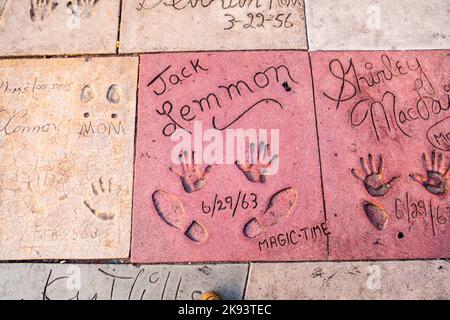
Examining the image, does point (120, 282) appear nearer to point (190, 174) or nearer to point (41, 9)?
point (190, 174)

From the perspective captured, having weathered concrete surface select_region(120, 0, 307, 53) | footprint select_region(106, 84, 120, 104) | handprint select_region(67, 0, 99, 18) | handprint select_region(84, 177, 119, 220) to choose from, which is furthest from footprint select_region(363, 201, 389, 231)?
handprint select_region(67, 0, 99, 18)

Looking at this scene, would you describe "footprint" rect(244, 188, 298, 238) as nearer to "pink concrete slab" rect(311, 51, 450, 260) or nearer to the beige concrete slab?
"pink concrete slab" rect(311, 51, 450, 260)

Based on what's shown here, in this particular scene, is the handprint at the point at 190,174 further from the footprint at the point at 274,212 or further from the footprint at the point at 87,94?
the footprint at the point at 87,94

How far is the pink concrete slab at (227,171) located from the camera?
8.44 feet

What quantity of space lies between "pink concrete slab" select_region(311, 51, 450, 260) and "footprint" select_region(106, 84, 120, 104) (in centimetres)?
158

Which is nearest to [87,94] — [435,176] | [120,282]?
[120,282]

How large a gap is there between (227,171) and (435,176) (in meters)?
1.58

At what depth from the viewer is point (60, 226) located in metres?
2.59

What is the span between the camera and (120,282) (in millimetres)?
2531

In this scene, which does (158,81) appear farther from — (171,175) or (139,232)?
(139,232)

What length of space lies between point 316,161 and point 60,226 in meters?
1.96

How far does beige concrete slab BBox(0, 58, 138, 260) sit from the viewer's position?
258 centimetres
